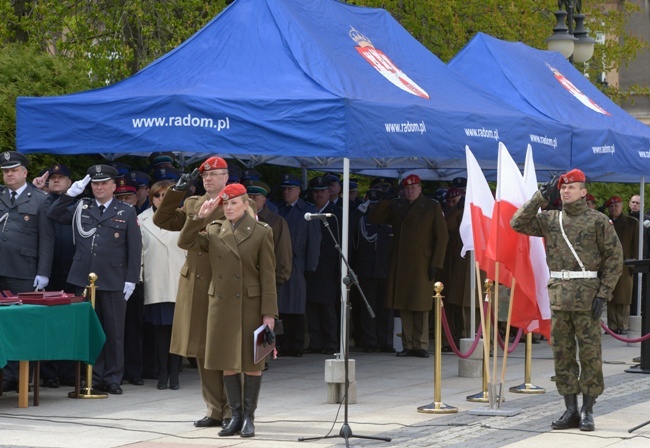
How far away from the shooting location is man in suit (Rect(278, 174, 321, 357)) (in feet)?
52.0

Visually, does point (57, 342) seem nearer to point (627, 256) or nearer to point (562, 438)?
point (562, 438)

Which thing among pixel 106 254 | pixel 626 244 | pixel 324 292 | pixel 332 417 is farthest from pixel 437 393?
pixel 626 244

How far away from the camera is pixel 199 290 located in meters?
10.6

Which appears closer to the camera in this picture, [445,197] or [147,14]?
[445,197]

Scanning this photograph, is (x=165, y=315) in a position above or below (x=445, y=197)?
below

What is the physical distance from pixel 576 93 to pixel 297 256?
17.6 feet

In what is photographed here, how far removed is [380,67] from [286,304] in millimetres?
3045

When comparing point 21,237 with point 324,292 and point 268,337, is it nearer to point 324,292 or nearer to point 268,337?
point 268,337

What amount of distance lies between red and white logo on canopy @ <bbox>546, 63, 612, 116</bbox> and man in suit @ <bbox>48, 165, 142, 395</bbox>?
806 centimetres

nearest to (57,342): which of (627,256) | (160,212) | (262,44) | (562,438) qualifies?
(160,212)

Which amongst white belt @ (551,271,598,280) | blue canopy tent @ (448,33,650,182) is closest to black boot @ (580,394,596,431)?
white belt @ (551,271,598,280)

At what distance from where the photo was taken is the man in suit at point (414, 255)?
16781 millimetres

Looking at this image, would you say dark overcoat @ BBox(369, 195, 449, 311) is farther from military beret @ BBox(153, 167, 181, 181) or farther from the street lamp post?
the street lamp post

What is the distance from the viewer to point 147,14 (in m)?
23.6
